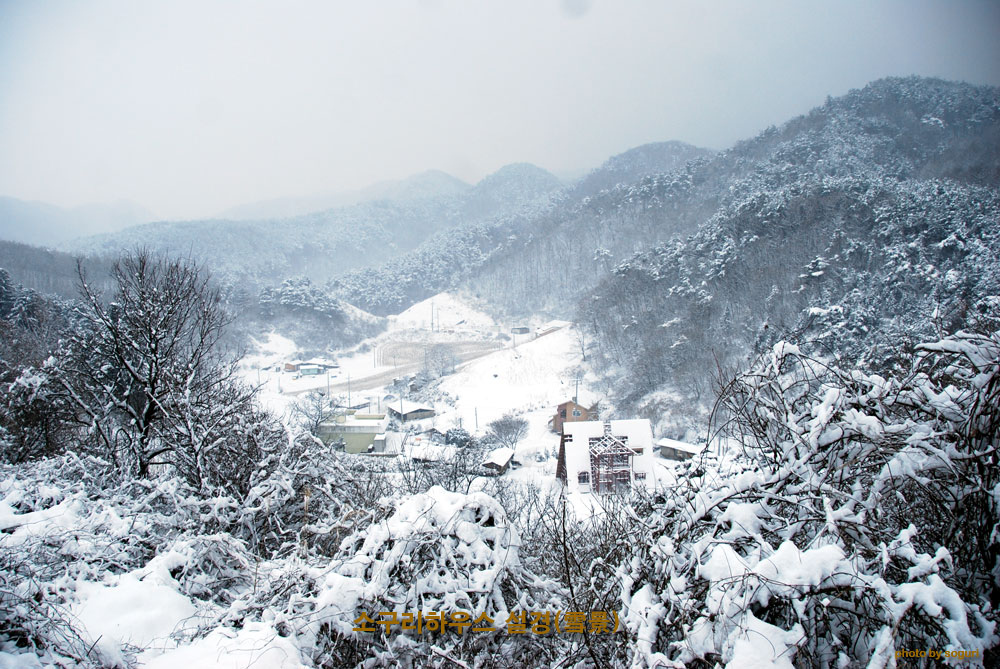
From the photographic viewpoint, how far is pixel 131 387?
17.0 feet

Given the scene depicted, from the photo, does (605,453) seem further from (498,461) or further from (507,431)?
(507,431)

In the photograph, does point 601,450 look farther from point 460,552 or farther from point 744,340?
point 744,340

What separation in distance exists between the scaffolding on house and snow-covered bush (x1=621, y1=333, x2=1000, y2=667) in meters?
10.8

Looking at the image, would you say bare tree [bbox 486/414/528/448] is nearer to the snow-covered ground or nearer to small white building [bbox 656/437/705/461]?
the snow-covered ground

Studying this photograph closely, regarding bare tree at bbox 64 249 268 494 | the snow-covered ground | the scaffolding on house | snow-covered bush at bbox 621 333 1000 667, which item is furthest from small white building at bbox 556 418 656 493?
snow-covered bush at bbox 621 333 1000 667

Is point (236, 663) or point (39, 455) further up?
point (236, 663)

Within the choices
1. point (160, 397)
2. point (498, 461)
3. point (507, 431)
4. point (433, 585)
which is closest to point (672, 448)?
point (498, 461)

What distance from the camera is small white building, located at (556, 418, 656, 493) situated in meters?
12.4

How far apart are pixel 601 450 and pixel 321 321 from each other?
4723 cm

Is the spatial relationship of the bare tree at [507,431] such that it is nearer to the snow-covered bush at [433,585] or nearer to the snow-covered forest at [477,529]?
Result: the snow-covered forest at [477,529]

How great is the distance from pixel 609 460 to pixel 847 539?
11.9 meters

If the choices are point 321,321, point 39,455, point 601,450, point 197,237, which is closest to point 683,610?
point 39,455

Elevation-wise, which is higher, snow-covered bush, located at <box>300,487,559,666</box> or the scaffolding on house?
snow-covered bush, located at <box>300,487,559,666</box>

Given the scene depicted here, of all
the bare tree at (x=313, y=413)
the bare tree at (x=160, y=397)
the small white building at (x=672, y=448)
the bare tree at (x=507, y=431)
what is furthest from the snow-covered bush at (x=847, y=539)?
the bare tree at (x=507, y=431)
